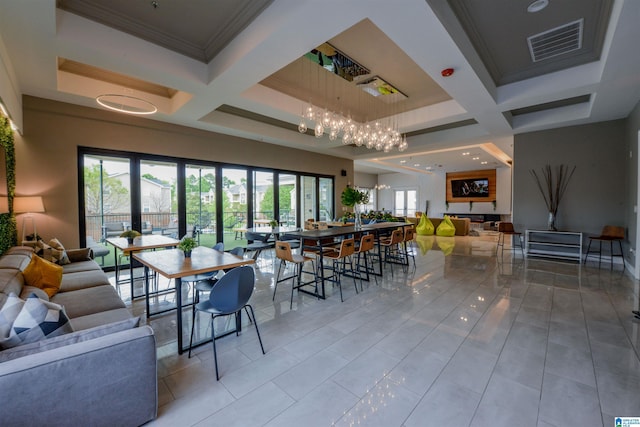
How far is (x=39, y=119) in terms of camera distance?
14.7 ft

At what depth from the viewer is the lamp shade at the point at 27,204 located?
3.90 meters

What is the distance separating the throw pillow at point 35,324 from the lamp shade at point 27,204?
138 inches

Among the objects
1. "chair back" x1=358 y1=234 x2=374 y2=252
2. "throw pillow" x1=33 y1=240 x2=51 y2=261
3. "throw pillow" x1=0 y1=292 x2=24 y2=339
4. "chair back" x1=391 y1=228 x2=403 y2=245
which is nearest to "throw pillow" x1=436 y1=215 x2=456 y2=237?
"chair back" x1=391 y1=228 x2=403 y2=245

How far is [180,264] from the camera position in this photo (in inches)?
104

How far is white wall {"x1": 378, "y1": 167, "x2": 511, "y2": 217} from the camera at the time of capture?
1342 centimetres

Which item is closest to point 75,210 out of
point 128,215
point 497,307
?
point 128,215

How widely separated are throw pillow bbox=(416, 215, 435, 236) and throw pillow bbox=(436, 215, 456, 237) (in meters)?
0.29

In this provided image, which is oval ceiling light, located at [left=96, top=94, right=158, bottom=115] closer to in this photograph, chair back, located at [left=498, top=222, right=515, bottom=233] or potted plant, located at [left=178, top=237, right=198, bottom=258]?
potted plant, located at [left=178, top=237, right=198, bottom=258]

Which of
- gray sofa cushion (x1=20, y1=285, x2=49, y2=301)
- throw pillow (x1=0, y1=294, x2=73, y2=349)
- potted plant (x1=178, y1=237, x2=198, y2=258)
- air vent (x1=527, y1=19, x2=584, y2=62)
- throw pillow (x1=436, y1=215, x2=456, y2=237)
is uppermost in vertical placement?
air vent (x1=527, y1=19, x2=584, y2=62)

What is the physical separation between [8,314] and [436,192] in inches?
651

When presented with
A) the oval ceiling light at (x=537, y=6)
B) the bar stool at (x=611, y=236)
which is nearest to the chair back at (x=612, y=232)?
the bar stool at (x=611, y=236)

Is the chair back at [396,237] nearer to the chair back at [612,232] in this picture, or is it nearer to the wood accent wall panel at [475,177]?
the chair back at [612,232]

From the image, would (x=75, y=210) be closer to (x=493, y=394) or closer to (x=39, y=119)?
(x=39, y=119)

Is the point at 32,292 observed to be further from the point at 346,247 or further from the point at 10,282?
the point at 346,247
